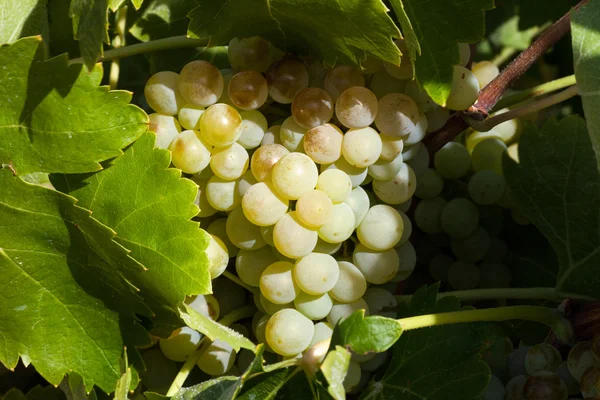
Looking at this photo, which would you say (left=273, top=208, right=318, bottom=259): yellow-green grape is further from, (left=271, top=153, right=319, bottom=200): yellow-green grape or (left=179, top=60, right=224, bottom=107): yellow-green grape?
(left=179, top=60, right=224, bottom=107): yellow-green grape

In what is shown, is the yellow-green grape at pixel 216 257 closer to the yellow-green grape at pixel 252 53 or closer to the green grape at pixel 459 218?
the yellow-green grape at pixel 252 53

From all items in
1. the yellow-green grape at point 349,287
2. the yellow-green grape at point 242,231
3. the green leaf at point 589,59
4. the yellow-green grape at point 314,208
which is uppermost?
the green leaf at point 589,59

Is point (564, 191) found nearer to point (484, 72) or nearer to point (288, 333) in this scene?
point (484, 72)

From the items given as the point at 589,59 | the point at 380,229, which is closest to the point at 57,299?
the point at 380,229

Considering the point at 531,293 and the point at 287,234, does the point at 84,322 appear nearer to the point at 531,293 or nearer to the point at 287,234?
the point at 287,234

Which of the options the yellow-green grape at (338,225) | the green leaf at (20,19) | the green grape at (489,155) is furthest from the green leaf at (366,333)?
the green leaf at (20,19)

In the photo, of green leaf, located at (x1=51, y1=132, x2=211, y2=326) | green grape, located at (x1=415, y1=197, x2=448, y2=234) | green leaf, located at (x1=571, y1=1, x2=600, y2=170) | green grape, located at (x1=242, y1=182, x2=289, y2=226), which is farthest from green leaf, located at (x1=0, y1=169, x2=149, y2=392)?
green leaf, located at (x1=571, y1=1, x2=600, y2=170)

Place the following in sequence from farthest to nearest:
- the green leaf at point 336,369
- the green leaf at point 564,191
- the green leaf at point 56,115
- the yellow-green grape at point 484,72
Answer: the yellow-green grape at point 484,72 < the green leaf at point 564,191 < the green leaf at point 56,115 < the green leaf at point 336,369
